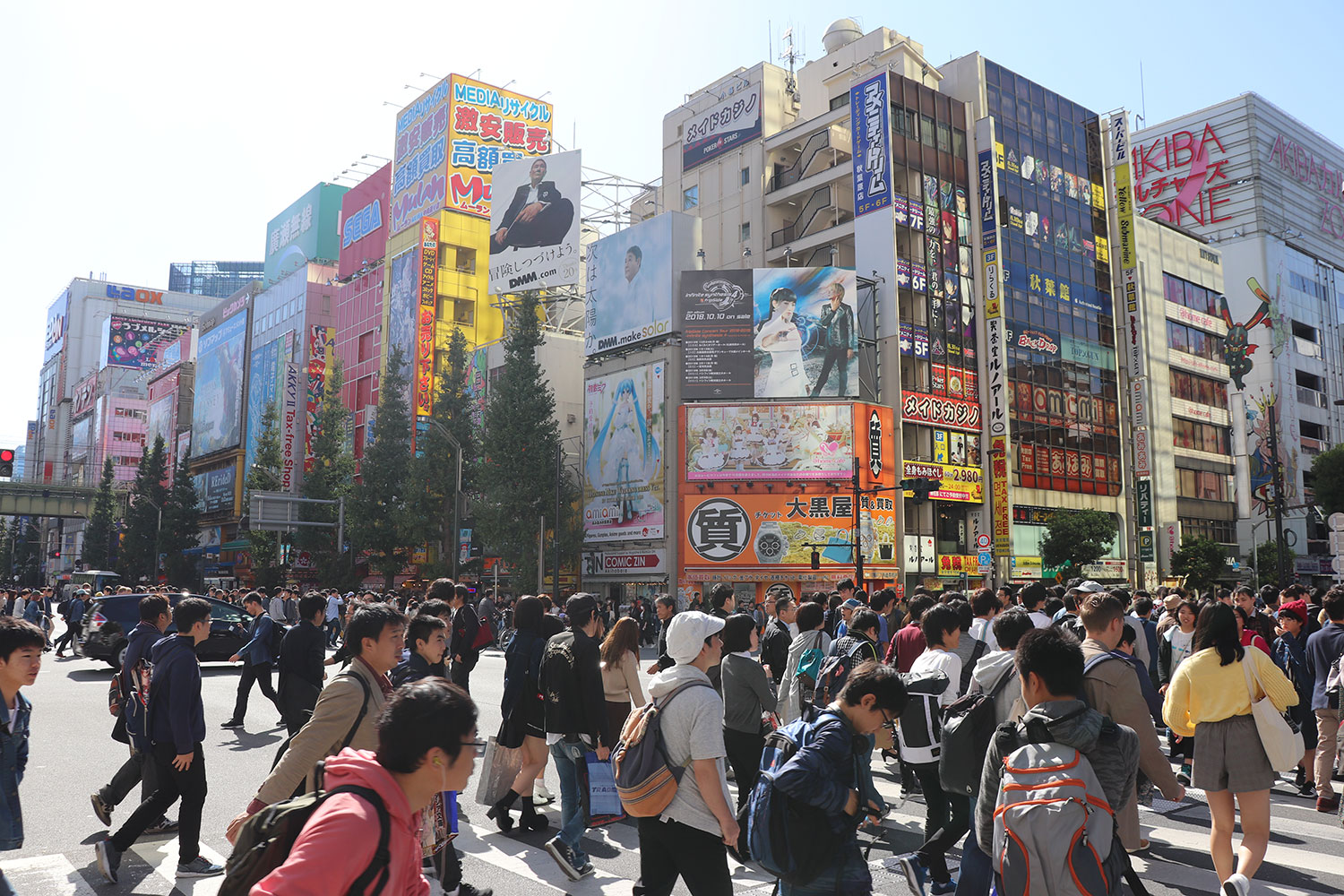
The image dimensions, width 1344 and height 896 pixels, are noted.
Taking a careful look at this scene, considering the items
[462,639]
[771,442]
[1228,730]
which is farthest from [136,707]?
[771,442]

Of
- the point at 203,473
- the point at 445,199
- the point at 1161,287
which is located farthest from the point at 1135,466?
the point at 203,473

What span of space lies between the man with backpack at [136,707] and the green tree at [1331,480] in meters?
54.3

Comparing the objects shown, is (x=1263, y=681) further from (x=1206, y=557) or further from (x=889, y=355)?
(x=1206, y=557)

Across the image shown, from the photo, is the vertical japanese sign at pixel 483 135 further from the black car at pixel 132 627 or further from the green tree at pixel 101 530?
the black car at pixel 132 627

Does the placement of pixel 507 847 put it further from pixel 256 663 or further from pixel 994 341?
pixel 994 341

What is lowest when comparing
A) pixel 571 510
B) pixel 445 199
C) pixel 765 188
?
pixel 571 510

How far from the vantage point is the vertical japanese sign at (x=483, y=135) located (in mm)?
60719

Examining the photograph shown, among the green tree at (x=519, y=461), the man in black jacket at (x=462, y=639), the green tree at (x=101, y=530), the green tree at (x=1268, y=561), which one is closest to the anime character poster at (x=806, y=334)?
the green tree at (x=519, y=461)

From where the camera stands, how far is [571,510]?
45.7 m

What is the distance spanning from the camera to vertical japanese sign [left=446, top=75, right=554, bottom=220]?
6072 cm

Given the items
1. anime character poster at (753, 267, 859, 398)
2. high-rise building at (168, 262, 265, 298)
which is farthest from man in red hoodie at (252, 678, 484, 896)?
high-rise building at (168, 262, 265, 298)

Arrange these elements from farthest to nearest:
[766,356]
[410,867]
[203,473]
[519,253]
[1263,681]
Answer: [203,473] → [519,253] → [766,356] → [1263,681] → [410,867]

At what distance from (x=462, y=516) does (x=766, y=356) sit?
58.1ft

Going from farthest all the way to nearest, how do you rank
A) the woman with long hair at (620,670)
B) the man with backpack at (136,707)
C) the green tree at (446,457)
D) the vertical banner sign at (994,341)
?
the green tree at (446,457), the vertical banner sign at (994,341), the woman with long hair at (620,670), the man with backpack at (136,707)
